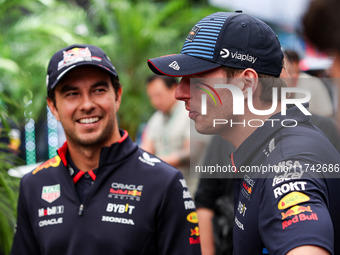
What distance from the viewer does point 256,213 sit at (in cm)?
139

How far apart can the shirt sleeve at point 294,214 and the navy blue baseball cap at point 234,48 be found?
46 cm

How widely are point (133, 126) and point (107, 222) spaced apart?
5.65 m

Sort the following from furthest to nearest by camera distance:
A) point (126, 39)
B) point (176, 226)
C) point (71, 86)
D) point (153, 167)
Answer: point (126, 39)
point (71, 86)
point (153, 167)
point (176, 226)

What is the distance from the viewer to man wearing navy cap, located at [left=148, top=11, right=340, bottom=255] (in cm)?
126

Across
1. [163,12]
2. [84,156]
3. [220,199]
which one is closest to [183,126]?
[220,199]

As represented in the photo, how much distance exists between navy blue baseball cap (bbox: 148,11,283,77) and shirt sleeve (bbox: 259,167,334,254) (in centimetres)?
46

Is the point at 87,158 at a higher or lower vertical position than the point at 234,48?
lower

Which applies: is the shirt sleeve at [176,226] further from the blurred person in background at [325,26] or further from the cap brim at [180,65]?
the blurred person in background at [325,26]

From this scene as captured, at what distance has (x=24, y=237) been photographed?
2.16 metres

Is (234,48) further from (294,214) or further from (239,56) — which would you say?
(294,214)

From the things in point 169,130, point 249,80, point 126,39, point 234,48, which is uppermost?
point 126,39

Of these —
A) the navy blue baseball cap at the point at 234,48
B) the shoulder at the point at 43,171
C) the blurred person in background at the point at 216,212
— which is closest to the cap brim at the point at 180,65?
the navy blue baseball cap at the point at 234,48

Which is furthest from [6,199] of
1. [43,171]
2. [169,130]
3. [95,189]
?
[169,130]

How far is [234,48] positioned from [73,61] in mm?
937
